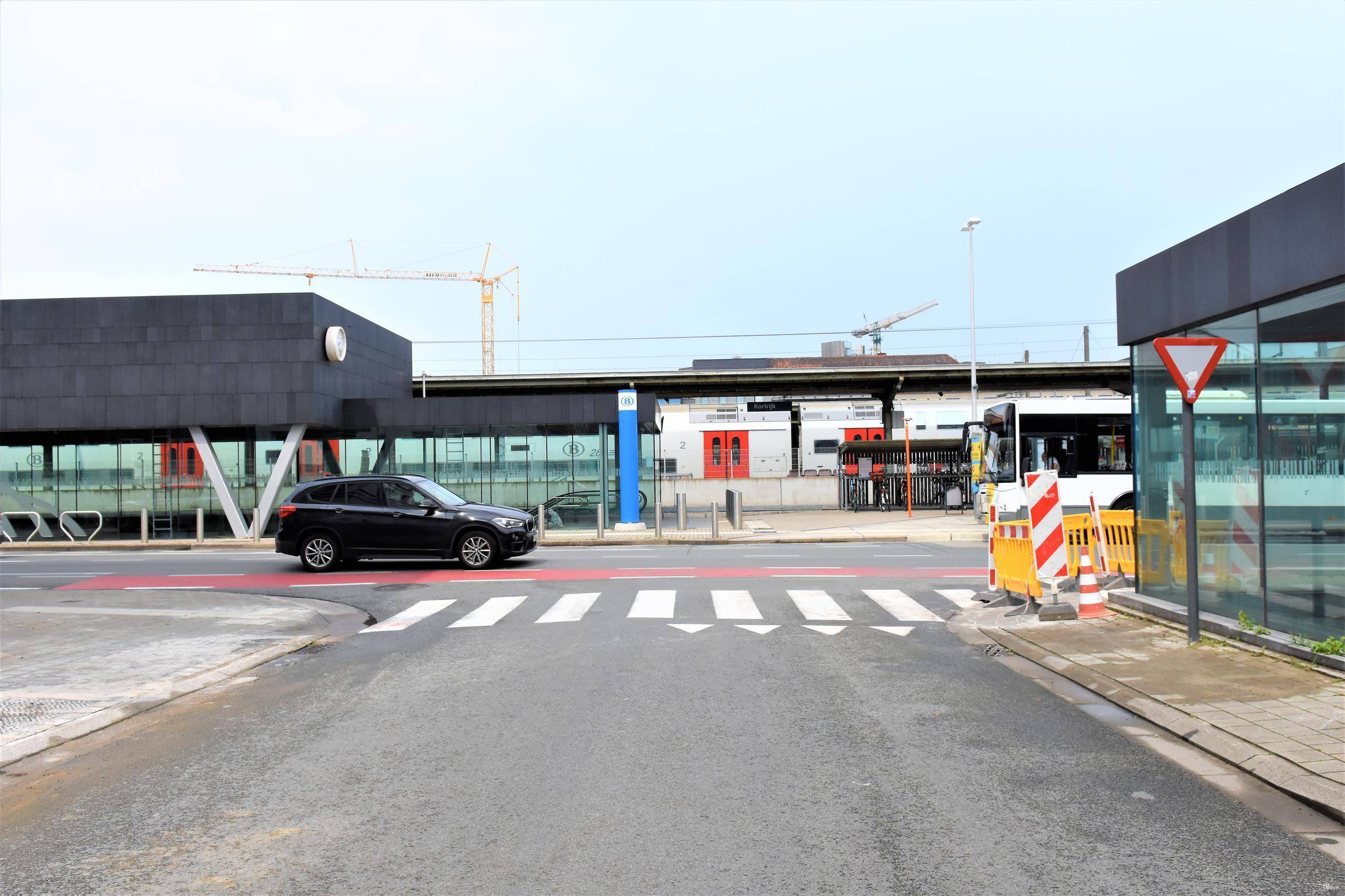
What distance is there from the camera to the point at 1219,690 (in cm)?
735

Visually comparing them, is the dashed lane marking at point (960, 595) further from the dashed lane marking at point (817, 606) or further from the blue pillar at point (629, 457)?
the blue pillar at point (629, 457)

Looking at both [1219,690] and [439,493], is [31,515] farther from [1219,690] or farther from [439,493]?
[1219,690]

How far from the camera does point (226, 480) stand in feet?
95.5

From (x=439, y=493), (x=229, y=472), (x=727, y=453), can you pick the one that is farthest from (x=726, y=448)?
(x=439, y=493)

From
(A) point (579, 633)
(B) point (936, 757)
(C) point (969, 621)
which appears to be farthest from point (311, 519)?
(B) point (936, 757)

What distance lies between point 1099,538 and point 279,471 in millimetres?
22464

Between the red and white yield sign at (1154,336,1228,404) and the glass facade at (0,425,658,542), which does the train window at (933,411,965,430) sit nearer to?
the glass facade at (0,425,658,542)

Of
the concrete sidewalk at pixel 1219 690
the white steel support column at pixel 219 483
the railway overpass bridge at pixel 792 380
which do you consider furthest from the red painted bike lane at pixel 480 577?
the railway overpass bridge at pixel 792 380

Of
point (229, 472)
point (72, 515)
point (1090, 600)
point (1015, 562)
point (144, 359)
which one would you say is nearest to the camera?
point (1090, 600)

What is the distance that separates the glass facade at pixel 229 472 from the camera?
2925cm

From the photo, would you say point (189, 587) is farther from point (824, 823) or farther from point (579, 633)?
point (824, 823)

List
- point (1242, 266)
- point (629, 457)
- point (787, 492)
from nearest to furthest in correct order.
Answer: point (1242, 266), point (629, 457), point (787, 492)

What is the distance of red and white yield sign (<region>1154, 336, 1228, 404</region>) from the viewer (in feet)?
28.8

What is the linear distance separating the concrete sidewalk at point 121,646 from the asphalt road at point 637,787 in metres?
0.49
